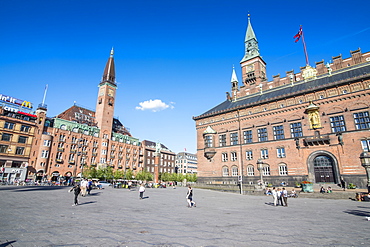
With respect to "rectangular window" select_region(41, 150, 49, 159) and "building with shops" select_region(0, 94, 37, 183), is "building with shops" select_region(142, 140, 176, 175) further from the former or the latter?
"building with shops" select_region(0, 94, 37, 183)

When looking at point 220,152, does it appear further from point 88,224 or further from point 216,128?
point 88,224

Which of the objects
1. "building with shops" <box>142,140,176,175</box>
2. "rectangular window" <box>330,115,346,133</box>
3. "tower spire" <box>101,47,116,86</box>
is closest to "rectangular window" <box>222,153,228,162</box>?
"rectangular window" <box>330,115,346,133</box>

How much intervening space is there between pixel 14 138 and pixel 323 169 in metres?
66.0

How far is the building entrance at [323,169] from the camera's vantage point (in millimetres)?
32281

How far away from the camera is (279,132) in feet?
127

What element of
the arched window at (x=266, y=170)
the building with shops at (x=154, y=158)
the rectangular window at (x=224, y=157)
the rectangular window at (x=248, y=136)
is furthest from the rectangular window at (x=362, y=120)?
the building with shops at (x=154, y=158)

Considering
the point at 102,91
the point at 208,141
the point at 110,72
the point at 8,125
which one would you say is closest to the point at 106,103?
the point at 102,91

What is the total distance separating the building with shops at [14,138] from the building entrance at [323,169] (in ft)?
200

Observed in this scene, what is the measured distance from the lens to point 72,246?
590cm

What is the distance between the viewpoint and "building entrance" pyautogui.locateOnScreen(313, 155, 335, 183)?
32.3 metres

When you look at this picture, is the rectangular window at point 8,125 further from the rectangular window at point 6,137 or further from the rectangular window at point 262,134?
the rectangular window at point 262,134

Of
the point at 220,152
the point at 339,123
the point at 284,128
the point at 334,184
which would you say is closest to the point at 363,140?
the point at 339,123

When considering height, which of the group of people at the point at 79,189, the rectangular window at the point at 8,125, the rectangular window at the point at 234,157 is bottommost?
the group of people at the point at 79,189

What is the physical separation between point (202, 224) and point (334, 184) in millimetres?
31573
